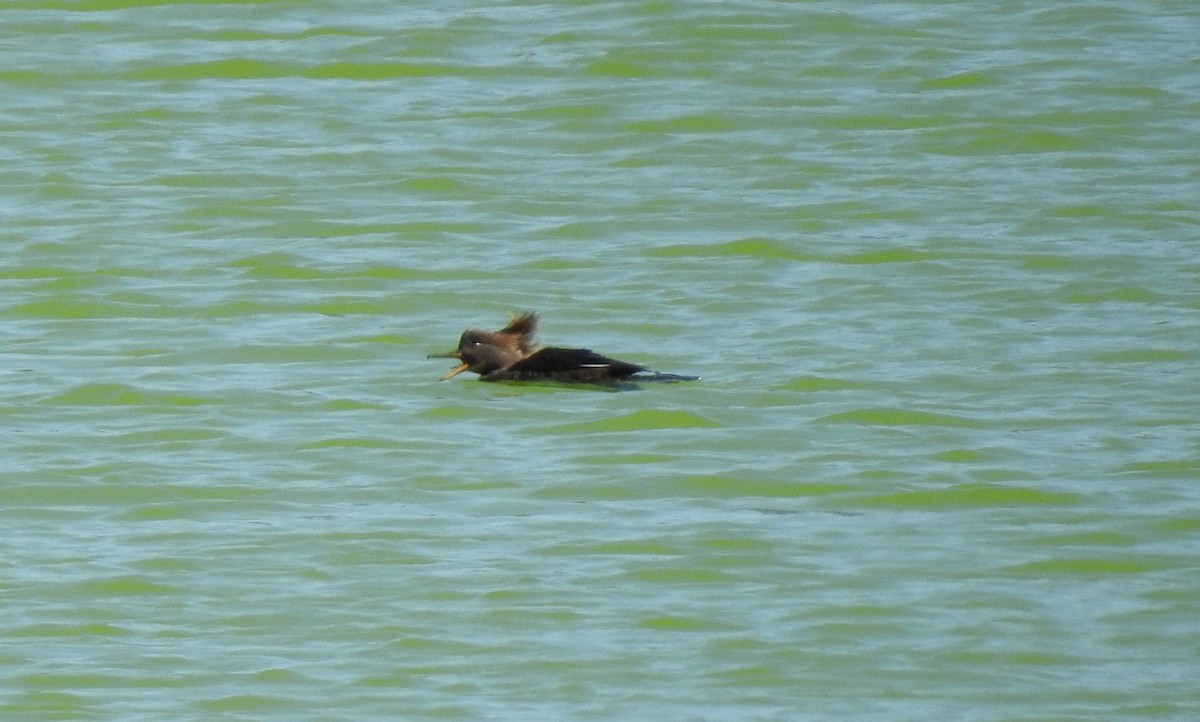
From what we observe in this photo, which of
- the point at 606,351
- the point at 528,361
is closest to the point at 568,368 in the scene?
the point at 528,361

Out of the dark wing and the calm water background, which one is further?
the dark wing

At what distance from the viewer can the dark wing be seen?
874 cm

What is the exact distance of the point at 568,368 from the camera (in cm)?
887

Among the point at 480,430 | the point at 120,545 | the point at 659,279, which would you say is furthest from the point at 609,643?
the point at 659,279

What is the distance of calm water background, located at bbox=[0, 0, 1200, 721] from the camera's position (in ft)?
20.3

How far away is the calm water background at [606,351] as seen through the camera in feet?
20.3

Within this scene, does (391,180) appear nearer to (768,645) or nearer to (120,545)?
(120,545)

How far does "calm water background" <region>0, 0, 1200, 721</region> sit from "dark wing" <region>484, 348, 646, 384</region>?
0.28 ft

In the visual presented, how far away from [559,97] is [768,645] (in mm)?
7302

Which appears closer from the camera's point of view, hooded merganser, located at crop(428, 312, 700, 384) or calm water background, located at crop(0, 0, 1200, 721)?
calm water background, located at crop(0, 0, 1200, 721)

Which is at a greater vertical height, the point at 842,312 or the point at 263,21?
the point at 263,21

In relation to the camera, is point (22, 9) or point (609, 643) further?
point (22, 9)

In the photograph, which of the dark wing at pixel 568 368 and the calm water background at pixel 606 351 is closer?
the calm water background at pixel 606 351

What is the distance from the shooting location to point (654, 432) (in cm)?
831
